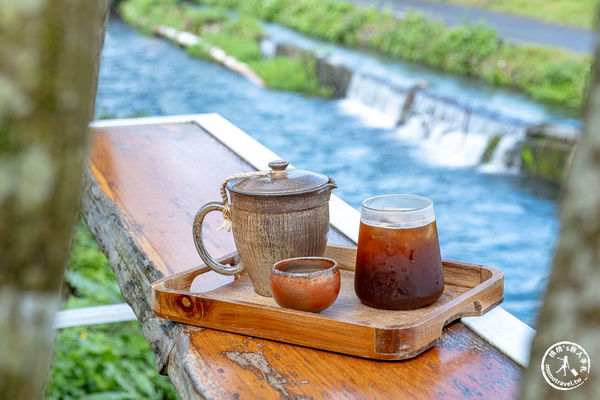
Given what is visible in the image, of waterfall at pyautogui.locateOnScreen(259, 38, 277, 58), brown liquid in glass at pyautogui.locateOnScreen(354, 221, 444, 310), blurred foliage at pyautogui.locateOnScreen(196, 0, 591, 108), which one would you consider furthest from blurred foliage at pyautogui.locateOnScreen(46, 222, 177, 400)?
waterfall at pyautogui.locateOnScreen(259, 38, 277, 58)

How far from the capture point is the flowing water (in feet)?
16.8

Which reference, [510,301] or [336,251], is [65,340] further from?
[510,301]

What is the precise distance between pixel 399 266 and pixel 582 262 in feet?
2.60

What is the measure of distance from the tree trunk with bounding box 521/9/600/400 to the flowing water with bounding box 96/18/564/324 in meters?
3.76

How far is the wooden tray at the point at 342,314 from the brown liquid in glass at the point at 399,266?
0.02 metres

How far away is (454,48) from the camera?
33.2 ft

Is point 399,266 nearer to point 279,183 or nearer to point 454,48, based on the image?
point 279,183

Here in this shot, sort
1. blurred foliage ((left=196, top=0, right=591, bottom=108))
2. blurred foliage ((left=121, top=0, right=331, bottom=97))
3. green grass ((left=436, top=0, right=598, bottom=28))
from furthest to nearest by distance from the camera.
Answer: green grass ((left=436, top=0, right=598, bottom=28)) → blurred foliage ((left=121, top=0, right=331, bottom=97)) → blurred foliage ((left=196, top=0, right=591, bottom=108))

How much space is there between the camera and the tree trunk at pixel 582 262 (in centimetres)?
36

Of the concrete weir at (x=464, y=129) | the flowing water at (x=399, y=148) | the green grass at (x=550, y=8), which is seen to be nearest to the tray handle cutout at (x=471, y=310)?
the flowing water at (x=399, y=148)

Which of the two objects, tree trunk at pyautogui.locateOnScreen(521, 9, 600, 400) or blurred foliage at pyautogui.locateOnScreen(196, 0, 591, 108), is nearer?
tree trunk at pyautogui.locateOnScreen(521, 9, 600, 400)

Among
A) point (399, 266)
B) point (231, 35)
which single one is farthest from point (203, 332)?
point (231, 35)

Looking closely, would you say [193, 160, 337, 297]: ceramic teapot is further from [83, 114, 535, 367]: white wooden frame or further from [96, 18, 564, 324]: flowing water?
[96, 18, 564, 324]: flowing water

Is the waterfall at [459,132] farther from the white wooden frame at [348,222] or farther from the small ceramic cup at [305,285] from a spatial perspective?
the small ceramic cup at [305,285]
